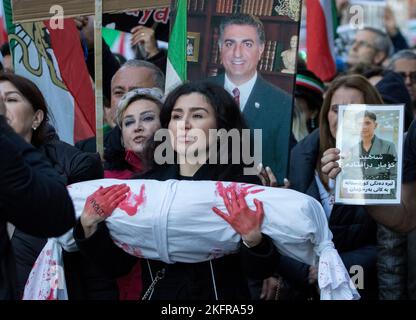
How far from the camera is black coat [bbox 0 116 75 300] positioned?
2.67 m

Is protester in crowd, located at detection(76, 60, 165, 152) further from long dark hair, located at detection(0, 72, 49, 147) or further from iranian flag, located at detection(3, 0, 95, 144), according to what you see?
long dark hair, located at detection(0, 72, 49, 147)

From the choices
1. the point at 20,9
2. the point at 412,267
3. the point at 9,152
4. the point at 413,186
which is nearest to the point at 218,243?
the point at 413,186

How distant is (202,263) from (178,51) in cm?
125

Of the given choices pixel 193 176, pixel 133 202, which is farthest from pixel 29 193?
pixel 193 176

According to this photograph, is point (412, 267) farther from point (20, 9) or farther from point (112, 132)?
point (20, 9)

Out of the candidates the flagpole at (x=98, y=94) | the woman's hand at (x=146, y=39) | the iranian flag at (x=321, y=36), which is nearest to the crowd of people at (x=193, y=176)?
the flagpole at (x=98, y=94)

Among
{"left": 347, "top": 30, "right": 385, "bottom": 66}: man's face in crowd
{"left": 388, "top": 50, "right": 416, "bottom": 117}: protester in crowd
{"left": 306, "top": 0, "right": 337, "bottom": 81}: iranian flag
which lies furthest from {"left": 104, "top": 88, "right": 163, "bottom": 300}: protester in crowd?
{"left": 347, "top": 30, "right": 385, "bottom": 66}: man's face in crowd

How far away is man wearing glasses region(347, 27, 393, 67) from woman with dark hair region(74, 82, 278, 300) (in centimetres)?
414

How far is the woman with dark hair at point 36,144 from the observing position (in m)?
4.15

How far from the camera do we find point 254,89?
441 cm

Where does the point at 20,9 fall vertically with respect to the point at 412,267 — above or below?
above

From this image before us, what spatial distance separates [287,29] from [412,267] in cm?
136

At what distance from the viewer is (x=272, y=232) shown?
3.63 meters
